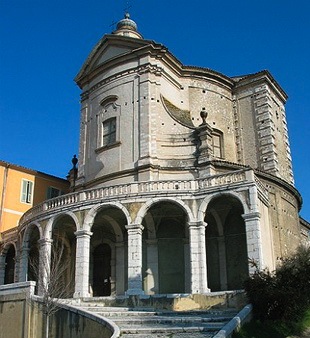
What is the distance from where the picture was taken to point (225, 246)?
1038 inches

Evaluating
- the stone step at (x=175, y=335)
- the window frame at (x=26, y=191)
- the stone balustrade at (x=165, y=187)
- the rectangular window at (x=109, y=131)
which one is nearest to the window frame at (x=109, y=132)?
the rectangular window at (x=109, y=131)

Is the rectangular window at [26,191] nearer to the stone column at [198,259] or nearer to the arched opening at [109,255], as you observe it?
the arched opening at [109,255]

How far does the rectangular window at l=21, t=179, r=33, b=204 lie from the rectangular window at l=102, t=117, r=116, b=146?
7853mm

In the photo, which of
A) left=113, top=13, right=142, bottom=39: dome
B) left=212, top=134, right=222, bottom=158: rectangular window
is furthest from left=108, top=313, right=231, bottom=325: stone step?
left=113, top=13, right=142, bottom=39: dome

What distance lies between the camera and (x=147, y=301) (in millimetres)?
21000

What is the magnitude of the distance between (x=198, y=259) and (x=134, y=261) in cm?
300

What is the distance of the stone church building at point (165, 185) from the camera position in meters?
23.3

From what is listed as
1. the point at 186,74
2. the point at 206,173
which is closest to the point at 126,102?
the point at 186,74

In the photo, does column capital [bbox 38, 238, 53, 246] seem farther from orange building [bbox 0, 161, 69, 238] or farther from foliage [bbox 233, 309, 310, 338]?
foliage [bbox 233, 309, 310, 338]

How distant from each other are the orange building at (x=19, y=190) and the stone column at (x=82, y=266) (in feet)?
35.9

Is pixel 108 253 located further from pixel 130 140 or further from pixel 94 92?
pixel 94 92

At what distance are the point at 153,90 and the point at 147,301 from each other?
1402 centimetres

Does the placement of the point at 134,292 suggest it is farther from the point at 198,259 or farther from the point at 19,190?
the point at 19,190

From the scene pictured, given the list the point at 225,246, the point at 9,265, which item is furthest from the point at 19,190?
the point at 225,246
